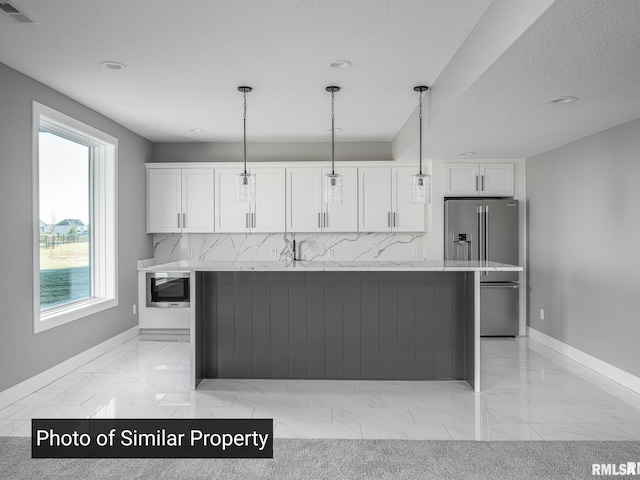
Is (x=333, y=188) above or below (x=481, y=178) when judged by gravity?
below

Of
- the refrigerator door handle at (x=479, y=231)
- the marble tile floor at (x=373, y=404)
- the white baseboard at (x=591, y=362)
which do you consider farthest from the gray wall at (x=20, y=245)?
the white baseboard at (x=591, y=362)

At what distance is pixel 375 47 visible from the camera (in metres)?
3.06

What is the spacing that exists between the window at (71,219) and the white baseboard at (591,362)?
4.81 m

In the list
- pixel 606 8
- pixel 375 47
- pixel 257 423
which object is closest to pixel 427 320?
pixel 257 423

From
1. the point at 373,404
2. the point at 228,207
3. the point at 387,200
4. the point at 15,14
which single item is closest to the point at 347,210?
the point at 387,200

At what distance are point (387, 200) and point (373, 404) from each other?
305 centimetres

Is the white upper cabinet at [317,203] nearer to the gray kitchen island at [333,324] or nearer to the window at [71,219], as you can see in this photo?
the gray kitchen island at [333,324]

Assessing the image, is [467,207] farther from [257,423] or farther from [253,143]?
[257,423]

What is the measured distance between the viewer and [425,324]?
3902 millimetres

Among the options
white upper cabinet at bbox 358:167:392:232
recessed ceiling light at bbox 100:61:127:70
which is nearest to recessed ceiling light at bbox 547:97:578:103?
white upper cabinet at bbox 358:167:392:232

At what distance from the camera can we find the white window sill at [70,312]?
3816 mm

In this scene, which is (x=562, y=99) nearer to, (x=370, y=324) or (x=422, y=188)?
(x=422, y=188)

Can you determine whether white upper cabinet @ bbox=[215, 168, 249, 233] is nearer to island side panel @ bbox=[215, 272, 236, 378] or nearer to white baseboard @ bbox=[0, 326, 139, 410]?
white baseboard @ bbox=[0, 326, 139, 410]

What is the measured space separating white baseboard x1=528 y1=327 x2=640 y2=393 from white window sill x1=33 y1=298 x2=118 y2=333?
481 cm
